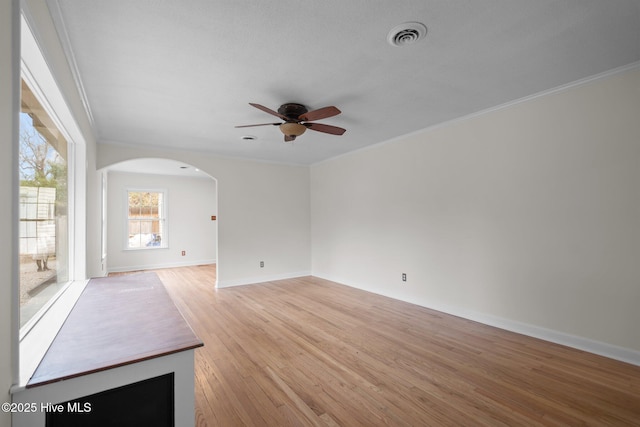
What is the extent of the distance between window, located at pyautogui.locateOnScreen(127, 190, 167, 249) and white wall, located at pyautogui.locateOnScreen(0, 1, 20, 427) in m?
7.21

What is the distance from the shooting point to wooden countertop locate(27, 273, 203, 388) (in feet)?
4.01

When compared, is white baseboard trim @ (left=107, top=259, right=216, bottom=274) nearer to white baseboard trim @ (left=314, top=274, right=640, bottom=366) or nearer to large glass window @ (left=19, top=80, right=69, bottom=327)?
large glass window @ (left=19, top=80, right=69, bottom=327)

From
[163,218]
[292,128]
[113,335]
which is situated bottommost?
[113,335]

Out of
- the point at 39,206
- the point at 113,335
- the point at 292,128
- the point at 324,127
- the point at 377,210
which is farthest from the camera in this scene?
the point at 377,210

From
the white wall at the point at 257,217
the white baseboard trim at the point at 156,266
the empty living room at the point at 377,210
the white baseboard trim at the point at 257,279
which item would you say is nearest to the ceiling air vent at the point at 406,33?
the empty living room at the point at 377,210

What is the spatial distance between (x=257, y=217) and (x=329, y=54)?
4.00m

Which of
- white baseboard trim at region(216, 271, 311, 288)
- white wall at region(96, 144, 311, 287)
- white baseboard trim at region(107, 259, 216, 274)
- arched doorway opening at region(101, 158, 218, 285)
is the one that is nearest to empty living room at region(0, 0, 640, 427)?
white baseboard trim at region(216, 271, 311, 288)

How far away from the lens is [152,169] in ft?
22.9

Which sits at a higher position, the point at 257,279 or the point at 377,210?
the point at 377,210

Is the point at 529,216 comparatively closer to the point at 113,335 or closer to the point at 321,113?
the point at 321,113

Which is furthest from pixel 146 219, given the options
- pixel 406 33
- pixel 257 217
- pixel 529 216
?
pixel 529 216

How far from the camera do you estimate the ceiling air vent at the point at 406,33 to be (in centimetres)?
190

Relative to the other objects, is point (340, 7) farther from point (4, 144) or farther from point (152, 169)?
point (152, 169)

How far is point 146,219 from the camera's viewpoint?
757 centimetres
